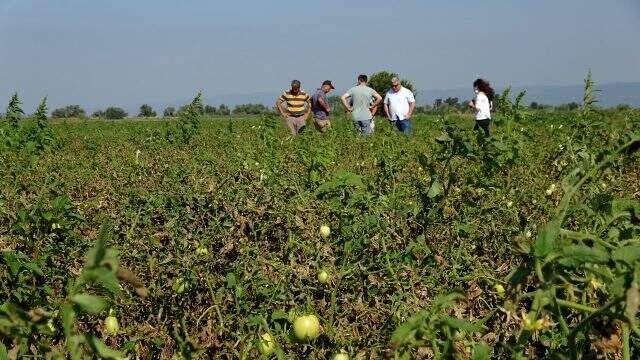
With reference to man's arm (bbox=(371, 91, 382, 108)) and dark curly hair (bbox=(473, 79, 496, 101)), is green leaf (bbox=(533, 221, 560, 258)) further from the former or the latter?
man's arm (bbox=(371, 91, 382, 108))

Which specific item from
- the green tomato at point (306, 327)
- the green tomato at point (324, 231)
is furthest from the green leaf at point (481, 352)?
the green tomato at point (324, 231)

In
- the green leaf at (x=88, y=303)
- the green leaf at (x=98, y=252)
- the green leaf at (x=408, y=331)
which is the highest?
the green leaf at (x=98, y=252)

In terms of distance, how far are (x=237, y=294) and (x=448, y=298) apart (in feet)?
3.61

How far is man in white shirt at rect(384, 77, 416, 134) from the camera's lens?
12.0 m

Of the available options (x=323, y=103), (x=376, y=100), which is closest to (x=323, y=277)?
(x=323, y=103)

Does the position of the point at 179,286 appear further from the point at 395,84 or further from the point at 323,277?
the point at 395,84

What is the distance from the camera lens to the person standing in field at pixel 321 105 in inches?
506

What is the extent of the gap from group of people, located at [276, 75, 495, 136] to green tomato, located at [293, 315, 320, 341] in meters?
9.86

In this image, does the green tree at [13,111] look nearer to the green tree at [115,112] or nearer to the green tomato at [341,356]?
the green tomato at [341,356]

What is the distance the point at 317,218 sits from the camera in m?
3.34

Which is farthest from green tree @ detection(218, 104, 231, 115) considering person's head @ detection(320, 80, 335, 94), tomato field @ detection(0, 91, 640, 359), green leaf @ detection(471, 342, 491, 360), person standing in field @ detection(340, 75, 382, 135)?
green leaf @ detection(471, 342, 491, 360)

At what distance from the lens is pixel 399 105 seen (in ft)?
39.4

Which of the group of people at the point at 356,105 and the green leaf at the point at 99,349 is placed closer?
the green leaf at the point at 99,349

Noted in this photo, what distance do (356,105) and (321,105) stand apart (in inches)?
29.5
